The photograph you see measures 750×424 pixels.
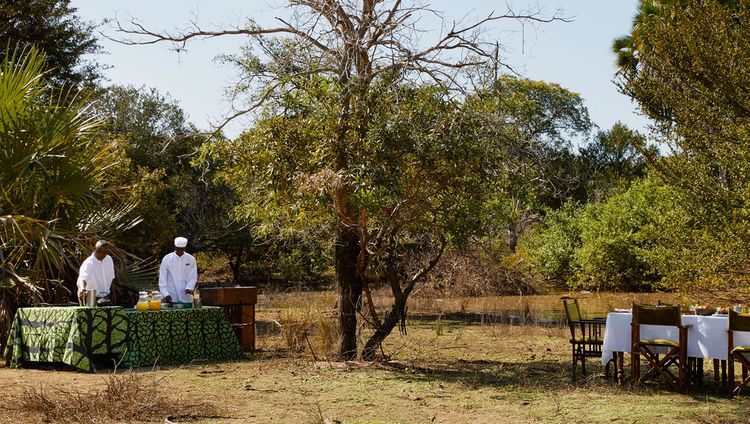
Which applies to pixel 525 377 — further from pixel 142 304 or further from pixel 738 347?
pixel 142 304

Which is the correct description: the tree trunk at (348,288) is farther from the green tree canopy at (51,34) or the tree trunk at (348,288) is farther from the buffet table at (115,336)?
the green tree canopy at (51,34)

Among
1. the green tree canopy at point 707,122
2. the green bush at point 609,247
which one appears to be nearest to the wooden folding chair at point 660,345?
the green tree canopy at point 707,122

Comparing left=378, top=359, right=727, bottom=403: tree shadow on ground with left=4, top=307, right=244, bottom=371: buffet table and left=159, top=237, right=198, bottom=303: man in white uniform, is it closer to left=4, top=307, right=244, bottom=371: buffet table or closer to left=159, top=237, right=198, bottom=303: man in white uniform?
left=4, top=307, right=244, bottom=371: buffet table

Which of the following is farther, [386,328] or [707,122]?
[707,122]

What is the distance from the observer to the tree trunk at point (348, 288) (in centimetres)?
1375

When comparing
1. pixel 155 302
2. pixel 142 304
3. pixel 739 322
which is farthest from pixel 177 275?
pixel 739 322

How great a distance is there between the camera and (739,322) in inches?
396

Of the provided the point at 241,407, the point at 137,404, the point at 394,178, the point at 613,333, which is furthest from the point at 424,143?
the point at 137,404

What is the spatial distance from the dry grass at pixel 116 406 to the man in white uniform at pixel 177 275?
539 centimetres

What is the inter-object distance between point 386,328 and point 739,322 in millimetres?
5132

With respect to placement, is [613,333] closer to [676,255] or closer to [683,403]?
[683,403]

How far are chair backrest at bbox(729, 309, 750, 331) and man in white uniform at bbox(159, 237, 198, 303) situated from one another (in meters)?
8.16

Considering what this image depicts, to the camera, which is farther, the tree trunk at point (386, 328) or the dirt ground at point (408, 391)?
the tree trunk at point (386, 328)

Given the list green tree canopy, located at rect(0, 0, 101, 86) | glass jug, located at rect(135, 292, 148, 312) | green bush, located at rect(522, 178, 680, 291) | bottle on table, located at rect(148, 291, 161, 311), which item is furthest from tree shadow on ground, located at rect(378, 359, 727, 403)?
green bush, located at rect(522, 178, 680, 291)
